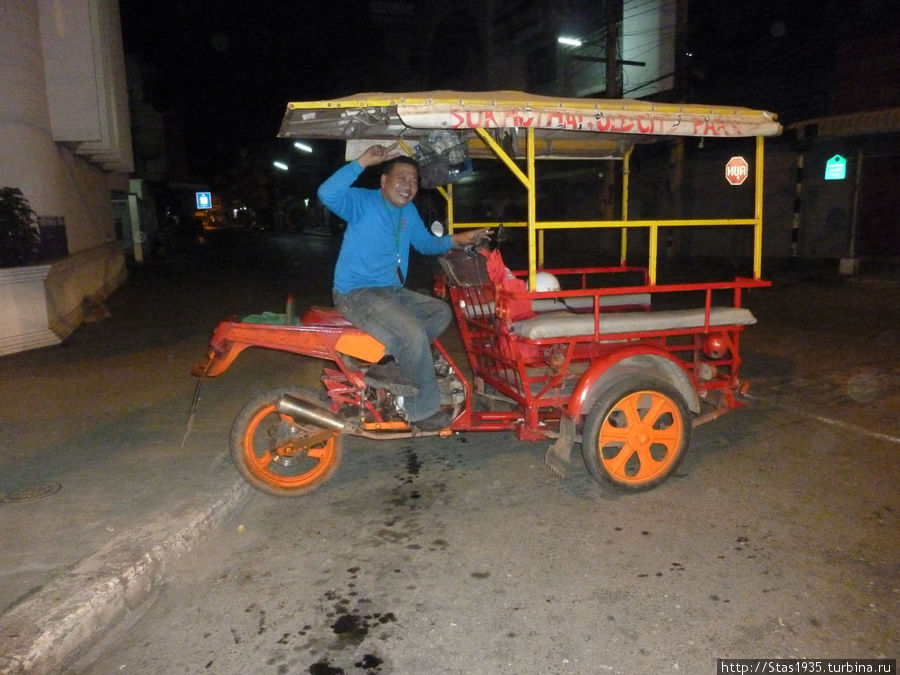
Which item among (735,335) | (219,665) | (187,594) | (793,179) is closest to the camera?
(219,665)

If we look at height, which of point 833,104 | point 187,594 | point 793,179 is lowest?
point 187,594

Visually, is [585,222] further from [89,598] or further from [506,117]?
[89,598]

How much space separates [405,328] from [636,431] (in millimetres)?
1621

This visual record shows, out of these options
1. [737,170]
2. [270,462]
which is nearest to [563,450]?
[270,462]

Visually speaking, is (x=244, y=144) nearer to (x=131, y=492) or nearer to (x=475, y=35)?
(x=475, y=35)

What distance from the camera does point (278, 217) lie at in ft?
211

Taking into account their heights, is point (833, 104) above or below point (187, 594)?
above

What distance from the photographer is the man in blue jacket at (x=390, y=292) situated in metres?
4.16

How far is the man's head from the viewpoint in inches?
168

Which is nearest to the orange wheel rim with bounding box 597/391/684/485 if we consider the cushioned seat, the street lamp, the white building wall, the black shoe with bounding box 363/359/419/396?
the cushioned seat

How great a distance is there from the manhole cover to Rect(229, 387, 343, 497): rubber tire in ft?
4.03

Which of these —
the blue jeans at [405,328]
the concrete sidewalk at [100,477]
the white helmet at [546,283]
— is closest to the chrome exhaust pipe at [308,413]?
the blue jeans at [405,328]

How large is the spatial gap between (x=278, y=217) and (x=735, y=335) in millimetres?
63538

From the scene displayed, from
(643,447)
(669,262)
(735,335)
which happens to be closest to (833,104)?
(669,262)
